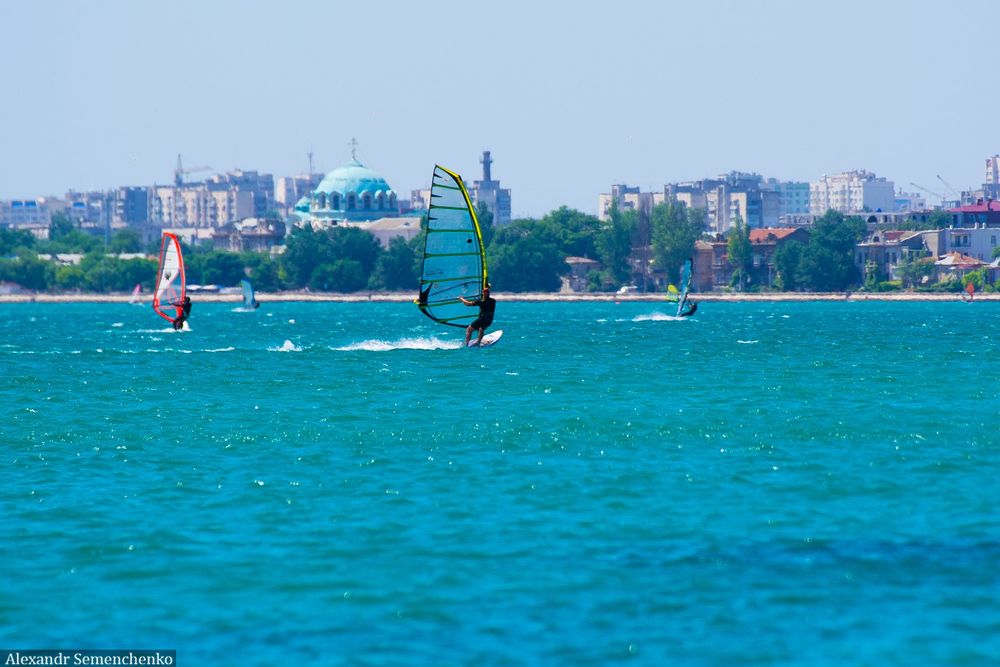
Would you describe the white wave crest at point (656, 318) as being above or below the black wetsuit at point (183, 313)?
below

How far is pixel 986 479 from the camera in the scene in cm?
3366

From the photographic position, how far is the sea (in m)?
22.2

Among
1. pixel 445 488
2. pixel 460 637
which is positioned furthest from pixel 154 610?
pixel 445 488

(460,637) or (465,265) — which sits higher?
(465,265)

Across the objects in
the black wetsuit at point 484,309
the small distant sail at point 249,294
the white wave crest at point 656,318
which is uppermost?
the black wetsuit at point 484,309

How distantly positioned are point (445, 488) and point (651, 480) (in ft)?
13.5

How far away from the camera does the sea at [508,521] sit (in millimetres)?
22188

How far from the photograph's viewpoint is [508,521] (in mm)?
29359

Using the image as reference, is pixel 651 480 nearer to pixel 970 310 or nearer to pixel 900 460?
pixel 900 460

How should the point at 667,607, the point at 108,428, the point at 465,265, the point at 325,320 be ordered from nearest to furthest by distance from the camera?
the point at 667,607, the point at 108,428, the point at 465,265, the point at 325,320

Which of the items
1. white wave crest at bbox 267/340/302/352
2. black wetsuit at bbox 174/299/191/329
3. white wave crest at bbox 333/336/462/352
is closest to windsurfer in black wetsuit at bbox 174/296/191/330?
black wetsuit at bbox 174/299/191/329

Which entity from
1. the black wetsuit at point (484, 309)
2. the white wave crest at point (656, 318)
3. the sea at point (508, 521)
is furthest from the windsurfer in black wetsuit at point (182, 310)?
the sea at point (508, 521)

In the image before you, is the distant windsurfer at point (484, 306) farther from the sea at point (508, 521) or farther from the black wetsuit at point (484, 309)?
the sea at point (508, 521)

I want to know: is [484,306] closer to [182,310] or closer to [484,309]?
[484,309]
